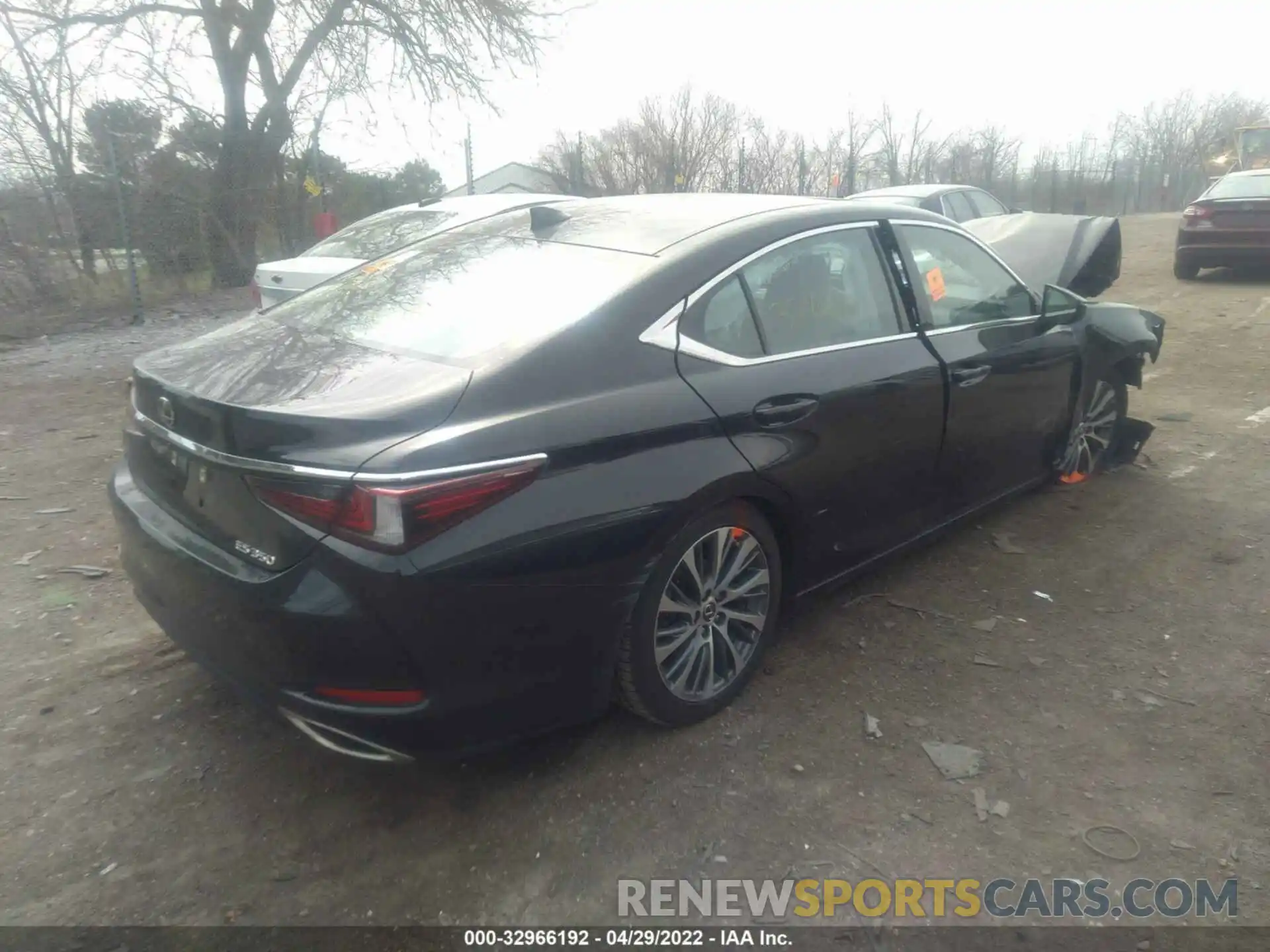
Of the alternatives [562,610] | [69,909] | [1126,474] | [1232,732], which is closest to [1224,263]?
[1126,474]

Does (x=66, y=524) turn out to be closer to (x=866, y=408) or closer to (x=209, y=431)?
(x=209, y=431)

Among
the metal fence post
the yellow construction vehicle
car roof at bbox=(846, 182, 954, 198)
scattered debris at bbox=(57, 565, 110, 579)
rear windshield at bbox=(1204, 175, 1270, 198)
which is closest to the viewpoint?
scattered debris at bbox=(57, 565, 110, 579)

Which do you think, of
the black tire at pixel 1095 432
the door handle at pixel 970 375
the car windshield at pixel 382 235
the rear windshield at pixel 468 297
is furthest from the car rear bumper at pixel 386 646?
the car windshield at pixel 382 235

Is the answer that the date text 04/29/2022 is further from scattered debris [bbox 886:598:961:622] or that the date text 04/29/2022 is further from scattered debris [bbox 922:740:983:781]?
scattered debris [bbox 886:598:961:622]

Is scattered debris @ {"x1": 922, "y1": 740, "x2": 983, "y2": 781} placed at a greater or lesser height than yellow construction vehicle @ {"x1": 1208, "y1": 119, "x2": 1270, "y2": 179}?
lesser

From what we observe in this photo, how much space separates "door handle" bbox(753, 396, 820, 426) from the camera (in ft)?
9.61

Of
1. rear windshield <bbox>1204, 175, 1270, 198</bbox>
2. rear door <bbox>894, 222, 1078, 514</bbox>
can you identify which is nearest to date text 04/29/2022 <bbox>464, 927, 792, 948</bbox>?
rear door <bbox>894, 222, 1078, 514</bbox>

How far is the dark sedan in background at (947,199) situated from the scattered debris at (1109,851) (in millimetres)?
8791

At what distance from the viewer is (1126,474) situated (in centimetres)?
530

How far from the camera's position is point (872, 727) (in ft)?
9.87

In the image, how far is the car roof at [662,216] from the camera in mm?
3131

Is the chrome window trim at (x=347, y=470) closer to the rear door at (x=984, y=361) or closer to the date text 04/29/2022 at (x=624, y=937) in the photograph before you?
the date text 04/29/2022 at (x=624, y=937)

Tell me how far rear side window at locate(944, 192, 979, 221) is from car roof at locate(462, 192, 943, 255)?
7778 mm

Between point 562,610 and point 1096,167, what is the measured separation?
127 feet
